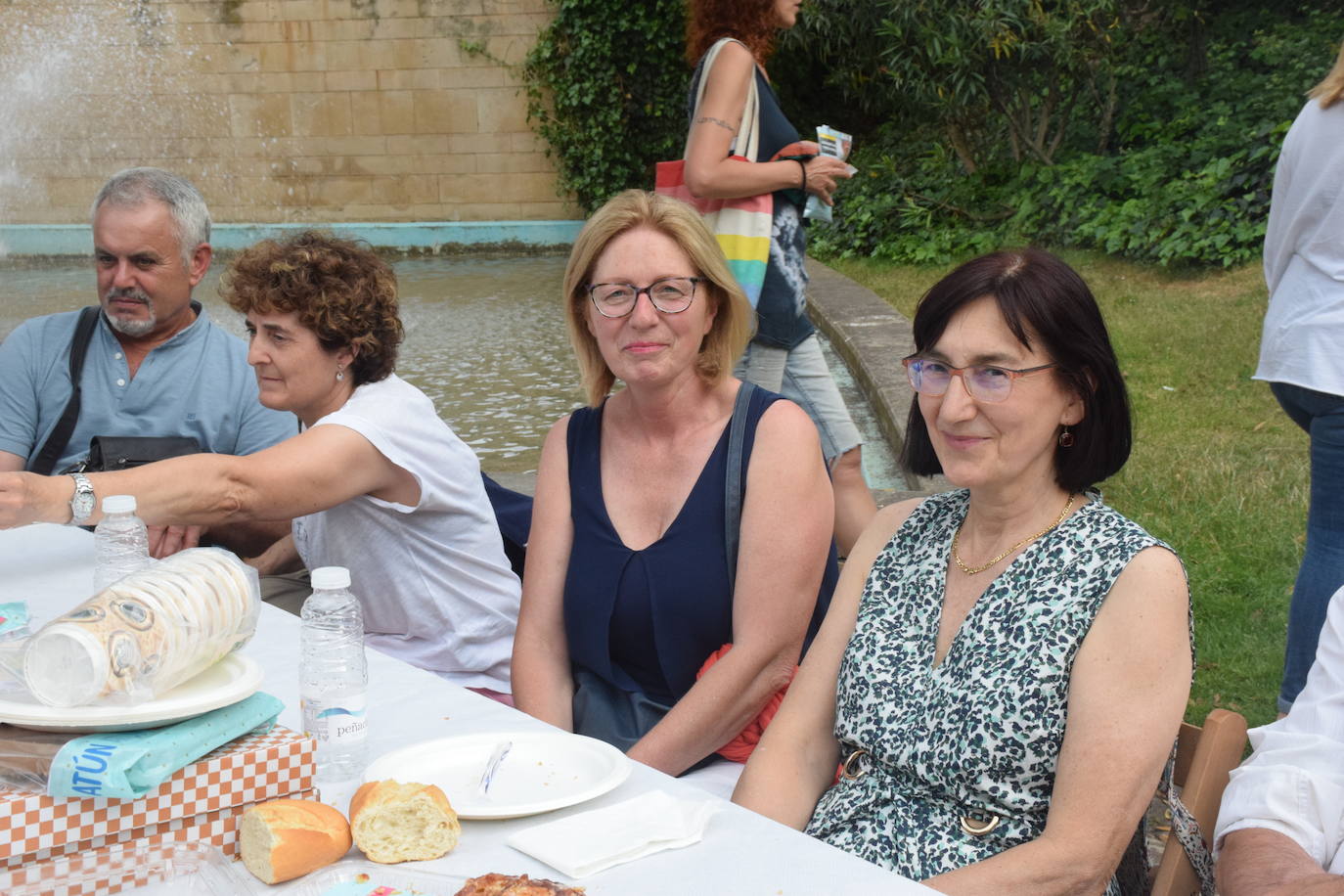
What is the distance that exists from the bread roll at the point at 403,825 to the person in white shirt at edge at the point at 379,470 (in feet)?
4.02

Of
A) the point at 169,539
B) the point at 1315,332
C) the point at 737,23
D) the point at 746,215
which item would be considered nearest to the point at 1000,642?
the point at 1315,332

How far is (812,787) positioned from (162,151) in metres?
16.0

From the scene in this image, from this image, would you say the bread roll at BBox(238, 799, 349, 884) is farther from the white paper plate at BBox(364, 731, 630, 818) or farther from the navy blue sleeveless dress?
the navy blue sleeveless dress

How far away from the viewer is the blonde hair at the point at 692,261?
8.47 feet

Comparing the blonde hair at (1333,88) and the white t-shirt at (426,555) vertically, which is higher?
the blonde hair at (1333,88)

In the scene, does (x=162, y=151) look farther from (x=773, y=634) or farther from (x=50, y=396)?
(x=773, y=634)

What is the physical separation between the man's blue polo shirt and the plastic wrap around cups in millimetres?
2196

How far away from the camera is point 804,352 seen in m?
4.00

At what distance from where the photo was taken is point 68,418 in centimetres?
347

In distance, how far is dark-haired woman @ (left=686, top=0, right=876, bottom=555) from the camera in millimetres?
3643

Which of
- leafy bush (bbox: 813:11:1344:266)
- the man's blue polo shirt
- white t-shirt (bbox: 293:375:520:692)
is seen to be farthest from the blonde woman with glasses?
leafy bush (bbox: 813:11:1344:266)

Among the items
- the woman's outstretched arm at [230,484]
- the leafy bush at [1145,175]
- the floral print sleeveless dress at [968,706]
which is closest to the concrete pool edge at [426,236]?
the leafy bush at [1145,175]

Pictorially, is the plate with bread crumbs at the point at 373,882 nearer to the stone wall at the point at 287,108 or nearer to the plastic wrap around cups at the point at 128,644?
the plastic wrap around cups at the point at 128,644

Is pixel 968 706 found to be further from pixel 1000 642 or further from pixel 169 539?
pixel 169 539
